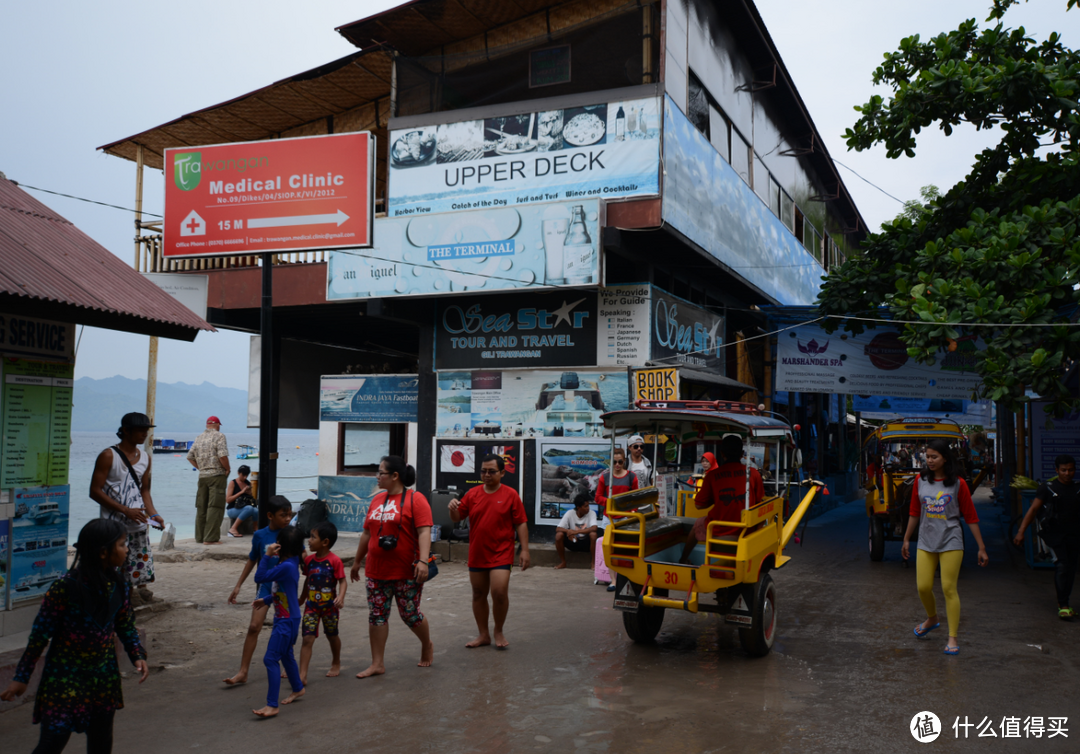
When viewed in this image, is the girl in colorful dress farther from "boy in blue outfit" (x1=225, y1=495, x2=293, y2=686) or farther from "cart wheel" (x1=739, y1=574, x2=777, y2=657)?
"cart wheel" (x1=739, y1=574, x2=777, y2=657)

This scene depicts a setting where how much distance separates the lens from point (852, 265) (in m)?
14.5

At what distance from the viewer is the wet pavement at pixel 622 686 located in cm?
517

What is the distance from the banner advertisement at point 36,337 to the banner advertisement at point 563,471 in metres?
7.69

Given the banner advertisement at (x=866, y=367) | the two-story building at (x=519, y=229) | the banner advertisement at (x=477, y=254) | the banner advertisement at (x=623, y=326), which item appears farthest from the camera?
the banner advertisement at (x=866, y=367)

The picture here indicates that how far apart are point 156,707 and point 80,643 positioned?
7.57 ft

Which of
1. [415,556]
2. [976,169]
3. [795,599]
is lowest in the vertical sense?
[795,599]

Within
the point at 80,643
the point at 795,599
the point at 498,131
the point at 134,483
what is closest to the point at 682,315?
the point at 498,131

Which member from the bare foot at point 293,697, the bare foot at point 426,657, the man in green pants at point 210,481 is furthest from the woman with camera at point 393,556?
the man in green pants at point 210,481

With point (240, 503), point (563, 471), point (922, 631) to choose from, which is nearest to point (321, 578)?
point (922, 631)

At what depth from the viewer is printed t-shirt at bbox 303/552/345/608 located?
20.9ft

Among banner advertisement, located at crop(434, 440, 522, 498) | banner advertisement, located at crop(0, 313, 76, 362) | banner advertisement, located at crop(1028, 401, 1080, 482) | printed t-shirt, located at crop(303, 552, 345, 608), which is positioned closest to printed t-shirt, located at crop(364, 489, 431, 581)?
printed t-shirt, located at crop(303, 552, 345, 608)

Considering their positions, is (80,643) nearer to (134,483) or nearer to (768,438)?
(134,483)

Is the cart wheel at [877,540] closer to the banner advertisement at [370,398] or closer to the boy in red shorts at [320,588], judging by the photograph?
the banner advertisement at [370,398]

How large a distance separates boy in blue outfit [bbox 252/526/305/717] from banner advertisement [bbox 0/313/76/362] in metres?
3.09
